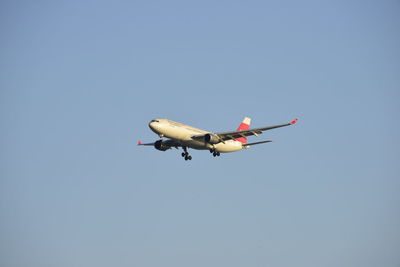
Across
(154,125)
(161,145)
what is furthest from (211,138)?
(161,145)

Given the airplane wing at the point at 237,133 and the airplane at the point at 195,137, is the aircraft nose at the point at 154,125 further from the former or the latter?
the airplane wing at the point at 237,133

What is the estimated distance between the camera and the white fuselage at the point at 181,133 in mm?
68938

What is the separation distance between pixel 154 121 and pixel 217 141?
809 centimetres

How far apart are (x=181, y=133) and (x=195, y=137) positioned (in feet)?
6.07

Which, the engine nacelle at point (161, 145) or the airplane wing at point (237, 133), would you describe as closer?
the airplane wing at point (237, 133)

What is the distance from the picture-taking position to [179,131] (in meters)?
69.8

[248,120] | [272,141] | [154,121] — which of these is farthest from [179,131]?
[248,120]

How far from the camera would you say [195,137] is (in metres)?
70.8

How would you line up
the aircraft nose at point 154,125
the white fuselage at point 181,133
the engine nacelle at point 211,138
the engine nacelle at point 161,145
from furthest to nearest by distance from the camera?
the engine nacelle at point 161,145, the engine nacelle at point 211,138, the white fuselage at point 181,133, the aircraft nose at point 154,125

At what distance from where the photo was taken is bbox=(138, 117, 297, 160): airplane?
2724 inches

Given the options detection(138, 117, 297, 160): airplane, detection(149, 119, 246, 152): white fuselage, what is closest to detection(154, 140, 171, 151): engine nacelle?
detection(138, 117, 297, 160): airplane

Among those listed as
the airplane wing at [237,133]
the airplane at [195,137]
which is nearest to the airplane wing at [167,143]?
the airplane at [195,137]

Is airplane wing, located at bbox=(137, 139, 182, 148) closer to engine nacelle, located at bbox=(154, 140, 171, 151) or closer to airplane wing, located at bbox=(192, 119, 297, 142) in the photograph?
engine nacelle, located at bbox=(154, 140, 171, 151)

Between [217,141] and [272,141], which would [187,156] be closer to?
[217,141]
